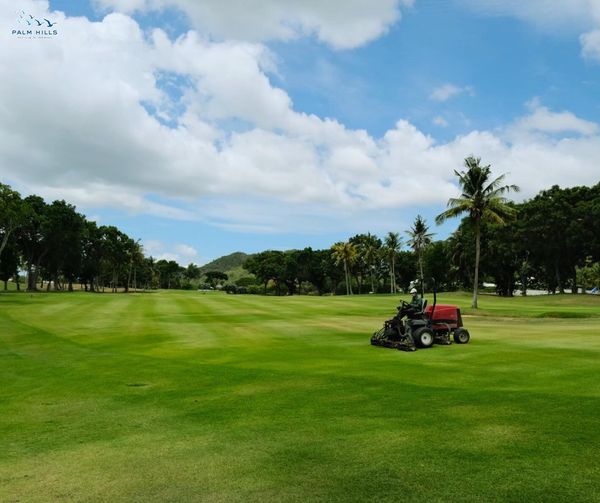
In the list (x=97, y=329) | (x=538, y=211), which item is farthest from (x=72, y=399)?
(x=538, y=211)


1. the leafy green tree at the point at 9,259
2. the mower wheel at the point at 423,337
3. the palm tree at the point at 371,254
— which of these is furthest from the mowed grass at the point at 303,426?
the palm tree at the point at 371,254

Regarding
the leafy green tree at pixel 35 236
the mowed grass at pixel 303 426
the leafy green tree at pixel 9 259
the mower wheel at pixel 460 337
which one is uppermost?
the leafy green tree at pixel 35 236

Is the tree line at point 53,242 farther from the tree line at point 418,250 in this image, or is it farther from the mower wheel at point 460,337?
the mower wheel at point 460,337

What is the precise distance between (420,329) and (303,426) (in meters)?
11.4

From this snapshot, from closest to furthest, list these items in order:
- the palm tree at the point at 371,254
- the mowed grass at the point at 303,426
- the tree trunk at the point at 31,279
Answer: the mowed grass at the point at 303,426, the tree trunk at the point at 31,279, the palm tree at the point at 371,254

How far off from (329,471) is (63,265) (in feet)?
364

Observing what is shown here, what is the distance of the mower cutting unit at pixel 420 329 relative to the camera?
19203 millimetres

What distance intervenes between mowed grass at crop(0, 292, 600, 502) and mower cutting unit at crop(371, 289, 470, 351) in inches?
35.6

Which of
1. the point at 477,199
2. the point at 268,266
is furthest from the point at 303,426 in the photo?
the point at 268,266

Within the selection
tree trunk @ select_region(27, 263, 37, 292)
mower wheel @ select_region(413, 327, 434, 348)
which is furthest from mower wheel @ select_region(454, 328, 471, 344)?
tree trunk @ select_region(27, 263, 37, 292)

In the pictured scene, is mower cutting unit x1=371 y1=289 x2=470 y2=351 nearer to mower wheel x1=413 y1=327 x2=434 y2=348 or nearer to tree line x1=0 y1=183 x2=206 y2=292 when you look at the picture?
mower wheel x1=413 y1=327 x2=434 y2=348

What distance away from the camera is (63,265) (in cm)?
10619

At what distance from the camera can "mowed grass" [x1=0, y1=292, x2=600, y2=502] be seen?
20.0 feet

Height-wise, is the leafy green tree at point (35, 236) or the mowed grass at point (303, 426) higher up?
the leafy green tree at point (35, 236)
